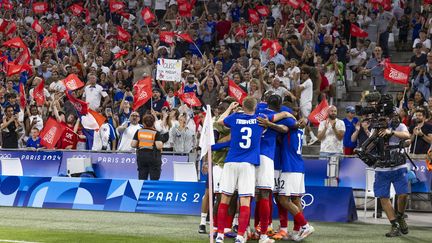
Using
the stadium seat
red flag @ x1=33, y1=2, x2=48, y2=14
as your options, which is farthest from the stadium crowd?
the stadium seat

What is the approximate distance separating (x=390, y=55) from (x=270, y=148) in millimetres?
16204

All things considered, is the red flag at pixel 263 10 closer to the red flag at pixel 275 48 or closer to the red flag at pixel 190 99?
the red flag at pixel 275 48

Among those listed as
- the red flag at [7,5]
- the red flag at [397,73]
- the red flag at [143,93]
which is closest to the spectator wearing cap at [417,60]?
the red flag at [397,73]

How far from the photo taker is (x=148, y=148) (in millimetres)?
20594

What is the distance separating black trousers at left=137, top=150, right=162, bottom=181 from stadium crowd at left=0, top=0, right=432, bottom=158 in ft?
9.60

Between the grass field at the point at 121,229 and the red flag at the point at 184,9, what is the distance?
14.2 meters

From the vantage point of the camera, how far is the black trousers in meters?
20.7

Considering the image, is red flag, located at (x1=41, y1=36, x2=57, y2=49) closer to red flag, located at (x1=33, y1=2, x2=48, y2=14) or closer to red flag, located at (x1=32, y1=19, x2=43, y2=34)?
red flag, located at (x1=32, y1=19, x2=43, y2=34)

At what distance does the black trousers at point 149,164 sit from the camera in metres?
20.7

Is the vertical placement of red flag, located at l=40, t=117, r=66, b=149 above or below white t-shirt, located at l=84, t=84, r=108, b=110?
below

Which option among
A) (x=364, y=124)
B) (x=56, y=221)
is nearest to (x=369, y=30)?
(x=364, y=124)

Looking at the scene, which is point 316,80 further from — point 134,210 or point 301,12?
point 134,210

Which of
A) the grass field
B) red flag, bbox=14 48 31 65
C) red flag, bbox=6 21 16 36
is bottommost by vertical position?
the grass field

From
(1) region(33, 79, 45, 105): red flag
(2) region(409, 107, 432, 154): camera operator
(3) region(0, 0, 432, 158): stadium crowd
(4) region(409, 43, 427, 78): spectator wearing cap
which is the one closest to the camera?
(2) region(409, 107, 432, 154): camera operator
